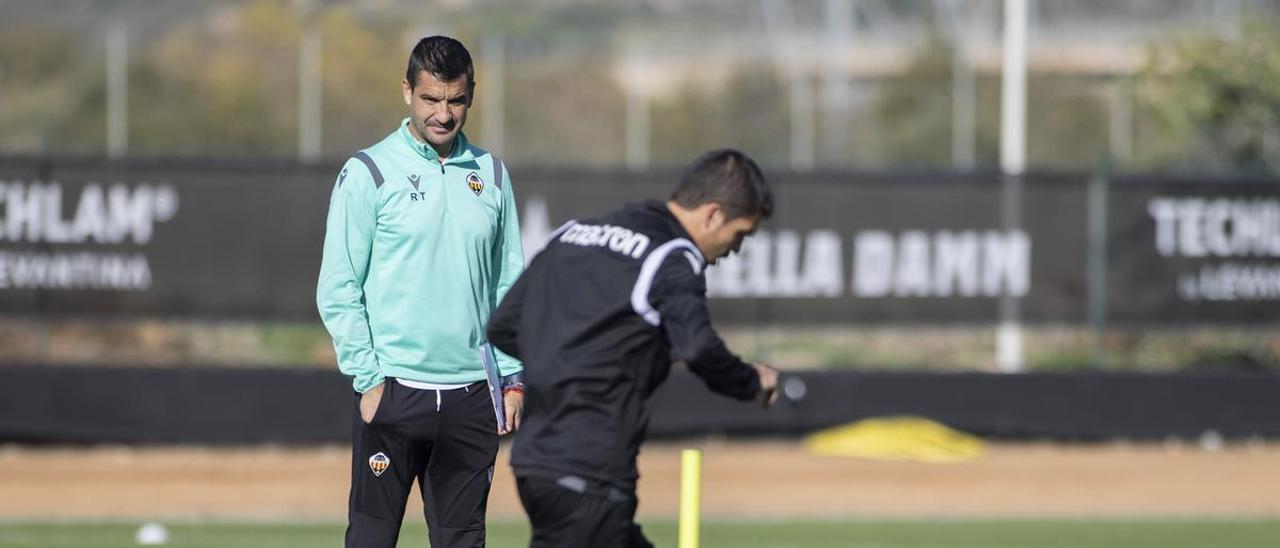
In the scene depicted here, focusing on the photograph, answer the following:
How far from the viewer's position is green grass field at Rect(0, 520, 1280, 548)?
1098 cm

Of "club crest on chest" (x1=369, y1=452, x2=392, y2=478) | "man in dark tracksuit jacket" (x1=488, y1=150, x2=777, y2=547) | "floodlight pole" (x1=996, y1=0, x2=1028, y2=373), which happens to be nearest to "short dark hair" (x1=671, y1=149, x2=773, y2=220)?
"man in dark tracksuit jacket" (x1=488, y1=150, x2=777, y2=547)

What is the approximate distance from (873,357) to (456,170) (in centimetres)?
1322

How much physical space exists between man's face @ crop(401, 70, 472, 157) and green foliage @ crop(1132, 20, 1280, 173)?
15675mm

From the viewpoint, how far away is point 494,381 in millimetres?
5809

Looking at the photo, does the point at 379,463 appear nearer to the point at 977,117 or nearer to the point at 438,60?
the point at 438,60

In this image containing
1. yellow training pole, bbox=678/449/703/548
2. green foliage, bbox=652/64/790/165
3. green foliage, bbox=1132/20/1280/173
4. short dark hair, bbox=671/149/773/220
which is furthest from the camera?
green foliage, bbox=652/64/790/165

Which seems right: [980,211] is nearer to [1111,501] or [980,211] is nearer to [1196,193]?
[1196,193]

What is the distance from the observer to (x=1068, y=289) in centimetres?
1659

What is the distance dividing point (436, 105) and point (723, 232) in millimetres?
1166

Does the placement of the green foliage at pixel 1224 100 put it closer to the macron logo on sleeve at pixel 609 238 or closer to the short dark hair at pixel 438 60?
the short dark hair at pixel 438 60

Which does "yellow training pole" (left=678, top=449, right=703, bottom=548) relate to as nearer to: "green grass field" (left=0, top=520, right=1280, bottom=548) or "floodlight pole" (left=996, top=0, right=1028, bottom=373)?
"green grass field" (left=0, top=520, right=1280, bottom=548)

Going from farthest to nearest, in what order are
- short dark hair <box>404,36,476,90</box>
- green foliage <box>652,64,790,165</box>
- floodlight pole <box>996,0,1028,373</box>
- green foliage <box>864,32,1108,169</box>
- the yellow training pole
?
green foliage <box>652,64,790,165</box> < green foliage <box>864,32,1108,169</box> < floodlight pole <box>996,0,1028,373</box> < short dark hair <box>404,36,476,90</box> < the yellow training pole

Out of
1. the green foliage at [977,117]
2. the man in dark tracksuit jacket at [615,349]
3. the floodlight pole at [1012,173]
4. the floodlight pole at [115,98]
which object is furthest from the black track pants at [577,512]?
the green foliage at [977,117]

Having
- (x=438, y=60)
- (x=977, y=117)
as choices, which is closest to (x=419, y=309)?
(x=438, y=60)
